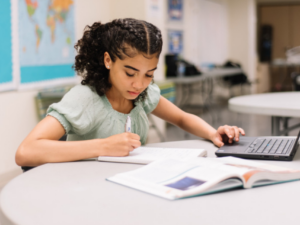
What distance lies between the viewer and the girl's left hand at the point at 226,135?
1232mm

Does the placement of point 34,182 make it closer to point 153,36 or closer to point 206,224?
point 206,224

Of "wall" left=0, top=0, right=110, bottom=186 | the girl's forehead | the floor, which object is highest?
the girl's forehead

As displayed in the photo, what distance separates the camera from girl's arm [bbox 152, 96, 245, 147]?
1257mm

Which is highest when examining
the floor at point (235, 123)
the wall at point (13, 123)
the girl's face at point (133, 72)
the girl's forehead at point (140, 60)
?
the girl's forehead at point (140, 60)

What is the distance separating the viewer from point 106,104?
131 centimetres

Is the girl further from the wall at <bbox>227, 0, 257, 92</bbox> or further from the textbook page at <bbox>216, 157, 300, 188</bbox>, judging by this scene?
the wall at <bbox>227, 0, 257, 92</bbox>

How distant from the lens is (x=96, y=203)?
714 mm

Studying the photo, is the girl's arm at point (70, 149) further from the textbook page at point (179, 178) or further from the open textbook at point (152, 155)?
the textbook page at point (179, 178)

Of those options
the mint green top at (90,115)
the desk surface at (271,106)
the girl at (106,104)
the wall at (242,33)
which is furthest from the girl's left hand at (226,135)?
the wall at (242,33)

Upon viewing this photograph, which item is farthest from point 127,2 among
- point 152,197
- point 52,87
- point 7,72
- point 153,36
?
point 152,197

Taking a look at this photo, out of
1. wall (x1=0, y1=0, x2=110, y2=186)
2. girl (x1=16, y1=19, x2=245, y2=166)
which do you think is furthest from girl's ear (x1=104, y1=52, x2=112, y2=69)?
wall (x1=0, y1=0, x2=110, y2=186)

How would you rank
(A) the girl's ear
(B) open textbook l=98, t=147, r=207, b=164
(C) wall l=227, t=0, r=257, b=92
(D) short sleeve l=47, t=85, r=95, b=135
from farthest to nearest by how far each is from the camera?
→ 1. (C) wall l=227, t=0, r=257, b=92
2. (A) the girl's ear
3. (D) short sleeve l=47, t=85, r=95, b=135
4. (B) open textbook l=98, t=147, r=207, b=164

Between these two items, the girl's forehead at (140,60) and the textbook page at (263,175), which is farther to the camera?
the girl's forehead at (140,60)

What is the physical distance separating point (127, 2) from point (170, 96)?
3.82ft
